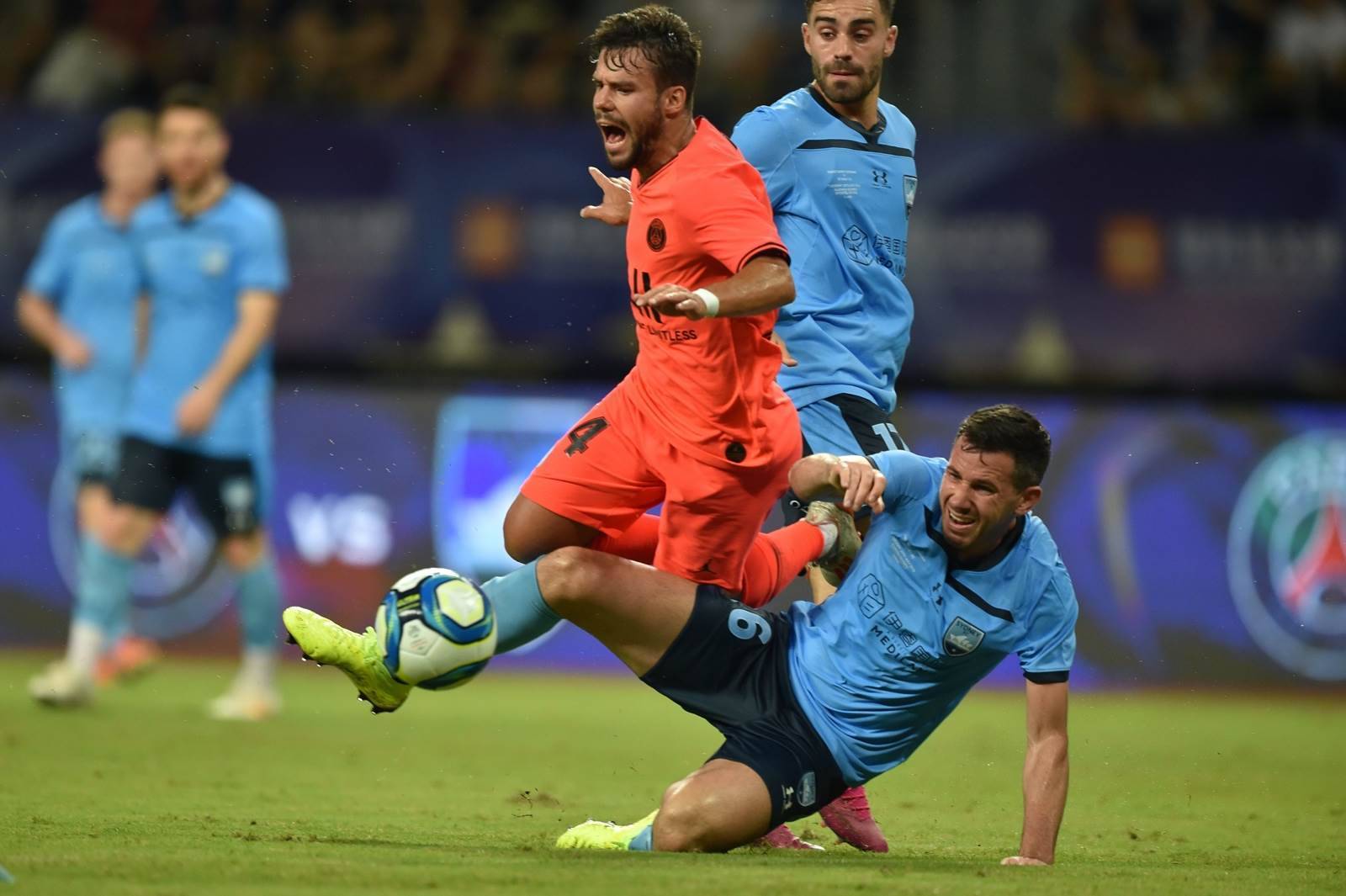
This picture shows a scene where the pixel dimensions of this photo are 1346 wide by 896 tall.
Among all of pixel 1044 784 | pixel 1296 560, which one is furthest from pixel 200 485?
pixel 1296 560

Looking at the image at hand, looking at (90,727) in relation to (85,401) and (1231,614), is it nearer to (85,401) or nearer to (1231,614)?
(85,401)

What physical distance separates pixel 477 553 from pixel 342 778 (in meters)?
4.51

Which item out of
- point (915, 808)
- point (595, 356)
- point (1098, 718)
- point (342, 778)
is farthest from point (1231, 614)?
point (342, 778)

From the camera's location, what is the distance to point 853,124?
6.60 meters

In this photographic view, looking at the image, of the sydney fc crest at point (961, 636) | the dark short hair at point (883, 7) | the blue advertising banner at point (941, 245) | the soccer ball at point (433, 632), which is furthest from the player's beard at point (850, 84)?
the blue advertising banner at point (941, 245)

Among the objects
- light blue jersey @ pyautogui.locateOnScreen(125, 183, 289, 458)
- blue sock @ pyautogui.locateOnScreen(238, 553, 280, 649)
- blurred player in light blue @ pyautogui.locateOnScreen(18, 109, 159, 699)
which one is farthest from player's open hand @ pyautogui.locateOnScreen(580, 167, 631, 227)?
blurred player in light blue @ pyautogui.locateOnScreen(18, 109, 159, 699)

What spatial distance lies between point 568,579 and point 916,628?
102 cm

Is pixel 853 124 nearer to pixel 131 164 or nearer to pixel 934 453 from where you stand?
pixel 934 453

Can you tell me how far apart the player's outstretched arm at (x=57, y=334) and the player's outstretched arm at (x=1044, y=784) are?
680 centimetres

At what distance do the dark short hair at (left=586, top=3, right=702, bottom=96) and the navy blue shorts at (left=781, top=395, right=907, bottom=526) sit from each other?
1.13 metres

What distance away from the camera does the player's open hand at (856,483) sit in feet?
18.1

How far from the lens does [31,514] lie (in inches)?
476

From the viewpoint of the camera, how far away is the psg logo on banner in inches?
473

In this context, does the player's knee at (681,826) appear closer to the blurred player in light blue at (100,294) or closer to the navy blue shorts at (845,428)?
the navy blue shorts at (845,428)
